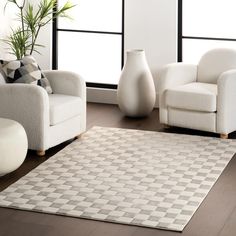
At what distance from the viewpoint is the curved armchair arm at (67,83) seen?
672 cm

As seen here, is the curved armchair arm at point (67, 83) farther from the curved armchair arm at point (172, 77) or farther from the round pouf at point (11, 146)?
the round pouf at point (11, 146)

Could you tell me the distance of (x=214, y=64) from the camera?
7.24 meters

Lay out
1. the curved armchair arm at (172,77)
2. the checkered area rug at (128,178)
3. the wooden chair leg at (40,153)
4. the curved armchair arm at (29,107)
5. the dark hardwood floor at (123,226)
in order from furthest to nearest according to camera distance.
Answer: the curved armchair arm at (172,77) → the wooden chair leg at (40,153) → the curved armchair arm at (29,107) → the checkered area rug at (128,178) → the dark hardwood floor at (123,226)

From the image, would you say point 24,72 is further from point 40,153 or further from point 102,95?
point 102,95

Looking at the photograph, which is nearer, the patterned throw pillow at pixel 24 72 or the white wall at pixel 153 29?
the patterned throw pillow at pixel 24 72

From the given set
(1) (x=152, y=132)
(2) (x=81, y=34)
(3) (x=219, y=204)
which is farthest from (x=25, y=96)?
(2) (x=81, y=34)

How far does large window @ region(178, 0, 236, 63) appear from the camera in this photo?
7.74 metres

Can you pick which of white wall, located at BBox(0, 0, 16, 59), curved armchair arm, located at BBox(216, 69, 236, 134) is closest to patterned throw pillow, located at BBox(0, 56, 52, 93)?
white wall, located at BBox(0, 0, 16, 59)

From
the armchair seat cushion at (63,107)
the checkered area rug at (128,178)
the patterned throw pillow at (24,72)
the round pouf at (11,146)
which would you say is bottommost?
the checkered area rug at (128,178)

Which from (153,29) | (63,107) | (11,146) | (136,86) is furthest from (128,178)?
(153,29)

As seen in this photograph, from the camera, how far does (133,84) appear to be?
748cm

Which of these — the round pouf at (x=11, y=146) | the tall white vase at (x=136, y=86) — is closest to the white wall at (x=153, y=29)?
the tall white vase at (x=136, y=86)

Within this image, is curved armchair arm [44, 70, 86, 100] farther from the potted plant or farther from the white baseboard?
the white baseboard

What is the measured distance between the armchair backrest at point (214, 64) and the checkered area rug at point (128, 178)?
Result: 0.78m
